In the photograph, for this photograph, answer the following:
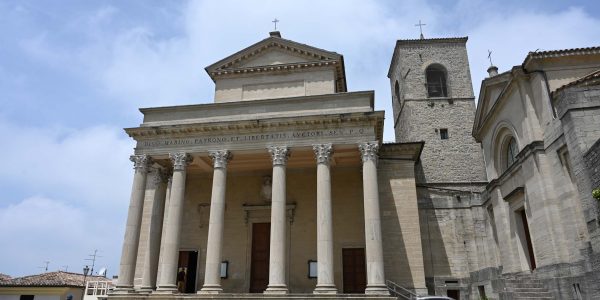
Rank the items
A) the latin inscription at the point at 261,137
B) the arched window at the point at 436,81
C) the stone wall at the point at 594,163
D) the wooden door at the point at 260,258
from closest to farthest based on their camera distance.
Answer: the stone wall at the point at 594,163, the latin inscription at the point at 261,137, the wooden door at the point at 260,258, the arched window at the point at 436,81

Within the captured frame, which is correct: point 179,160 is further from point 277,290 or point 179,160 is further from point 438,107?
point 438,107

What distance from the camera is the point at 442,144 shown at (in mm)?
28000

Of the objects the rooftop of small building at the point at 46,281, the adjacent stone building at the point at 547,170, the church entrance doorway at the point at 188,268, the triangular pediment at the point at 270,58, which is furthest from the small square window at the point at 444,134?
the rooftop of small building at the point at 46,281

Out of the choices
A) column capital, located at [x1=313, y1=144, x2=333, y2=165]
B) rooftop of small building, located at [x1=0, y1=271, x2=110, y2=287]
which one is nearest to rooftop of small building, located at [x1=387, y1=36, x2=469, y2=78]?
column capital, located at [x1=313, y1=144, x2=333, y2=165]

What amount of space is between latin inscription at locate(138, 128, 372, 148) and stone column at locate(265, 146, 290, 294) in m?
0.62

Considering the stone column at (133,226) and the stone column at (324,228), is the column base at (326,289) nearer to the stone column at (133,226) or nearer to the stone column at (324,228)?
the stone column at (324,228)

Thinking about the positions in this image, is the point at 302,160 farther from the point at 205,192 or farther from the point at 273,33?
the point at 273,33

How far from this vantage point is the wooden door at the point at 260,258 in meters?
20.6

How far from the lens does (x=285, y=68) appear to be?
872 inches

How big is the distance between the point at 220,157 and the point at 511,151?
13419 mm

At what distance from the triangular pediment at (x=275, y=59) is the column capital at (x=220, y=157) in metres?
5.80

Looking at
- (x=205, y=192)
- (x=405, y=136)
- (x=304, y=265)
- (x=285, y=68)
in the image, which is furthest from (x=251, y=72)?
(x=405, y=136)

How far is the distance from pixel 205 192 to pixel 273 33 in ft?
Result: 32.6

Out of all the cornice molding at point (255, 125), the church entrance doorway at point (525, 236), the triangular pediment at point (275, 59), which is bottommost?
the church entrance doorway at point (525, 236)
